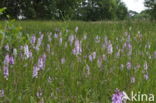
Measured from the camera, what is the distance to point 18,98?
9.07 feet

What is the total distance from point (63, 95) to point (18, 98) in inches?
17.3

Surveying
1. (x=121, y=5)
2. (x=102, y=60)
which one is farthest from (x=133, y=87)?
(x=121, y=5)

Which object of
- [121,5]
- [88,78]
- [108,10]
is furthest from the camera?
[121,5]

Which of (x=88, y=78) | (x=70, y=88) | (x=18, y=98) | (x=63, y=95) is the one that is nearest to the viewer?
(x=18, y=98)

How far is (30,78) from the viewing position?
3.46 meters

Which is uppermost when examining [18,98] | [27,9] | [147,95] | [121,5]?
[18,98]

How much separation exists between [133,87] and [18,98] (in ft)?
3.76

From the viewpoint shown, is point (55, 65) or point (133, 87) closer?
point (133, 87)

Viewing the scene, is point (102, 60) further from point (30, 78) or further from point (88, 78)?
point (30, 78)

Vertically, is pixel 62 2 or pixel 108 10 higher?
pixel 62 2

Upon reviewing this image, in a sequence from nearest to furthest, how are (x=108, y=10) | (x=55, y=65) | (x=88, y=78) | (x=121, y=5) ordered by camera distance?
(x=88, y=78) < (x=55, y=65) < (x=108, y=10) < (x=121, y=5)

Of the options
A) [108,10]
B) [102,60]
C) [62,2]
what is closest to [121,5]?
[108,10]

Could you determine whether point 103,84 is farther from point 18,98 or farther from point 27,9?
point 27,9

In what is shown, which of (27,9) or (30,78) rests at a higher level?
(30,78)
